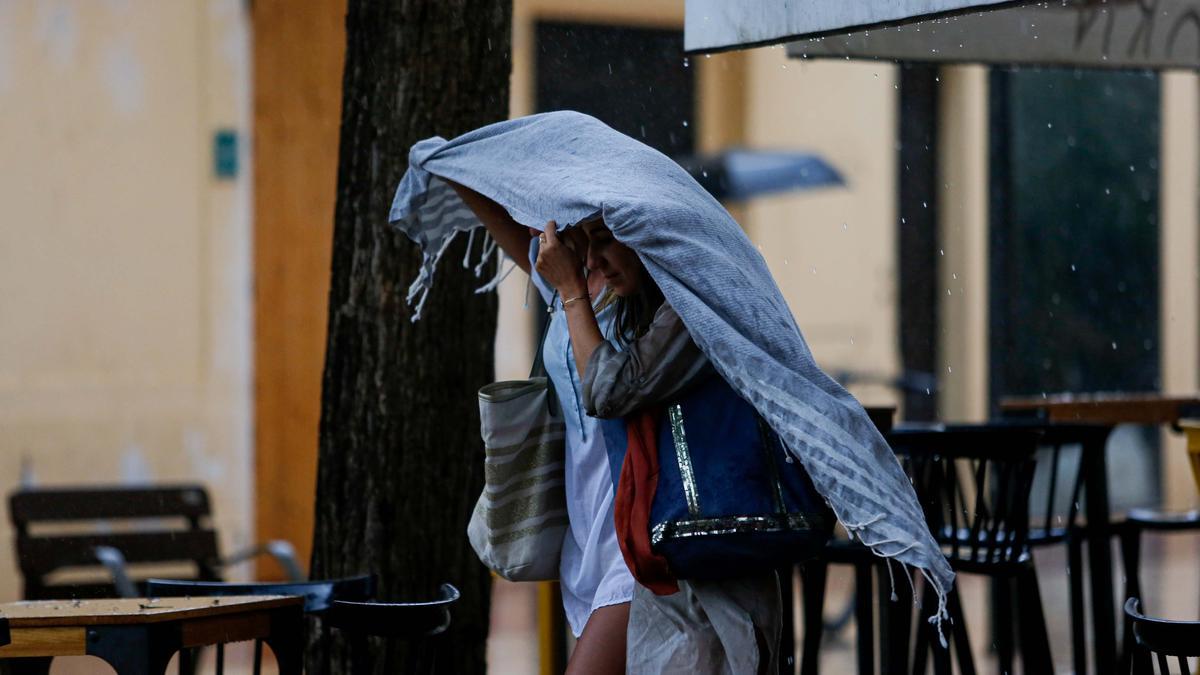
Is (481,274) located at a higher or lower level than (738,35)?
lower

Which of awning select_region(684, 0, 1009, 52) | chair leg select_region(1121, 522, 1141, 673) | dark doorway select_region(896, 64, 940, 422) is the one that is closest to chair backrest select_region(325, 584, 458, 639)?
awning select_region(684, 0, 1009, 52)

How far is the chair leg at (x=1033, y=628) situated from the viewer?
15.7 feet

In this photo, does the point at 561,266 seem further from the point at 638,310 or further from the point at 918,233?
the point at 918,233

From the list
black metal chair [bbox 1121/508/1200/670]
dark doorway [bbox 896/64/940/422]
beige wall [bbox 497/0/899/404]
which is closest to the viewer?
black metal chair [bbox 1121/508/1200/670]

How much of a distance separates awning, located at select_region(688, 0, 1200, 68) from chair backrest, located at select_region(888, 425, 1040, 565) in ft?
4.62

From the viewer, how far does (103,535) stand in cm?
662

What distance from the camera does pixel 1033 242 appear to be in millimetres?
13109

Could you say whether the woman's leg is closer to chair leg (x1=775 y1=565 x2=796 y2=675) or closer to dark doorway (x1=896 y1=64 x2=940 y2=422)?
chair leg (x1=775 y1=565 x2=796 y2=675)

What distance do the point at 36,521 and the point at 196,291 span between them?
3177 mm

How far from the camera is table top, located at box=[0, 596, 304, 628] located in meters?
3.25

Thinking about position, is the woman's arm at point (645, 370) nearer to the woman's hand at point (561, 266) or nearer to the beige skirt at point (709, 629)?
the woman's hand at point (561, 266)

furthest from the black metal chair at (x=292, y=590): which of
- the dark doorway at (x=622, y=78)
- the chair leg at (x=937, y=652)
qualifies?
the dark doorway at (x=622, y=78)

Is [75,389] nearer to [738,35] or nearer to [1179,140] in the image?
[738,35]

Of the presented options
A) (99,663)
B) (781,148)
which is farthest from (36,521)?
(781,148)
